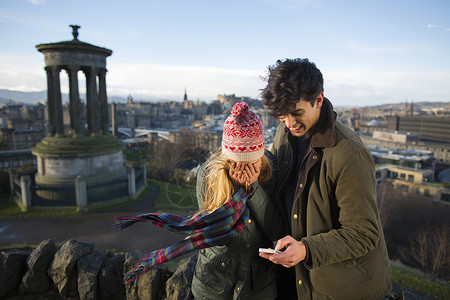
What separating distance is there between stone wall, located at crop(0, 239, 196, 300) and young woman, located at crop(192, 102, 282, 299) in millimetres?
1534

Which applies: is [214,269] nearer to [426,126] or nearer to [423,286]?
[423,286]

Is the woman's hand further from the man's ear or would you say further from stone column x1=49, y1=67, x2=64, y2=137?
stone column x1=49, y1=67, x2=64, y2=137

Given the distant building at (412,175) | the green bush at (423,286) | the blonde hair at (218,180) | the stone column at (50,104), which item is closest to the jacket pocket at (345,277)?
the blonde hair at (218,180)

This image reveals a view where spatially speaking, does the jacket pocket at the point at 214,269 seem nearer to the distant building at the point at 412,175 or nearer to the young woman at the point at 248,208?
the young woman at the point at 248,208

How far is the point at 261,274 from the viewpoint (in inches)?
93.0

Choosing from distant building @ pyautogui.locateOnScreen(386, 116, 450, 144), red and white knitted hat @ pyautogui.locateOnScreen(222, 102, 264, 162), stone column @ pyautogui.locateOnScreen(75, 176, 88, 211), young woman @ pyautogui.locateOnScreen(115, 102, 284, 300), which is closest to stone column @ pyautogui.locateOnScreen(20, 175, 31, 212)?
stone column @ pyautogui.locateOnScreen(75, 176, 88, 211)

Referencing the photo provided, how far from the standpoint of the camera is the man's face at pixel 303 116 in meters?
2.04

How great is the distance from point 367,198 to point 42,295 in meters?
4.41

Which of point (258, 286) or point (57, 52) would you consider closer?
point (258, 286)

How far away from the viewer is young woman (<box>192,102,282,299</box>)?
2219mm

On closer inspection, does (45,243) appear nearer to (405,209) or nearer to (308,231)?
(308,231)

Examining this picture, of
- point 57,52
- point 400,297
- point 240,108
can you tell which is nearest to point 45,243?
point 240,108

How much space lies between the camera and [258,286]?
2354mm

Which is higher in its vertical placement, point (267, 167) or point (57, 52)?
point (57, 52)
